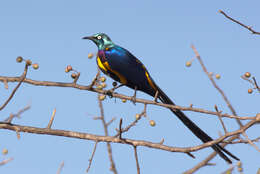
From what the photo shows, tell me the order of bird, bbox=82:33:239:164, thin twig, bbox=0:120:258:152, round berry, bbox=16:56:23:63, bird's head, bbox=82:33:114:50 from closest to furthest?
thin twig, bbox=0:120:258:152
round berry, bbox=16:56:23:63
bird, bbox=82:33:239:164
bird's head, bbox=82:33:114:50

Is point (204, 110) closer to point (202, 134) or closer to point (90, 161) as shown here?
point (202, 134)

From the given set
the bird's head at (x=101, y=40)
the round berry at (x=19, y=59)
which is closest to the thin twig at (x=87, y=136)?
the round berry at (x=19, y=59)

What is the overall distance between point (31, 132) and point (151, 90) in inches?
83.8

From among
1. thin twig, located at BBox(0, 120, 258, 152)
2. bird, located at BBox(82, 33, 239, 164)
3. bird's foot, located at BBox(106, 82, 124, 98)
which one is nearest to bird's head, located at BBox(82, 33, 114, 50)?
bird, located at BBox(82, 33, 239, 164)

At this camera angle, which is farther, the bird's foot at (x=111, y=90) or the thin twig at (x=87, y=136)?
the bird's foot at (x=111, y=90)

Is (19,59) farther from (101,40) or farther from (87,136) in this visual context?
(101,40)

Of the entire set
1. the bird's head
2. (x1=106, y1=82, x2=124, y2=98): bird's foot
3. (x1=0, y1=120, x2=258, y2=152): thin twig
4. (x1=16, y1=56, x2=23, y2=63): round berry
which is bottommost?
(x1=0, y1=120, x2=258, y2=152): thin twig

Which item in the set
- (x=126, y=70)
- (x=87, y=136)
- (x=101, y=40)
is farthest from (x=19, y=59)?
(x=101, y=40)

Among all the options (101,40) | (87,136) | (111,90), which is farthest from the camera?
(101,40)

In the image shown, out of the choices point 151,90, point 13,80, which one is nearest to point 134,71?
point 151,90

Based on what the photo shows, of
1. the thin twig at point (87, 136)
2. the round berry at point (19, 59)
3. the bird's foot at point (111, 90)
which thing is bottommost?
the thin twig at point (87, 136)

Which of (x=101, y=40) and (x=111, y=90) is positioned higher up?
(x=101, y=40)

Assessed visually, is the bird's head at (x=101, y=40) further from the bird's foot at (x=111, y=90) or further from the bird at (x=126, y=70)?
the bird's foot at (x=111, y=90)

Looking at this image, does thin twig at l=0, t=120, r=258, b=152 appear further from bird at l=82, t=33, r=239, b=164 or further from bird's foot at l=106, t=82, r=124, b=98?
bird at l=82, t=33, r=239, b=164
